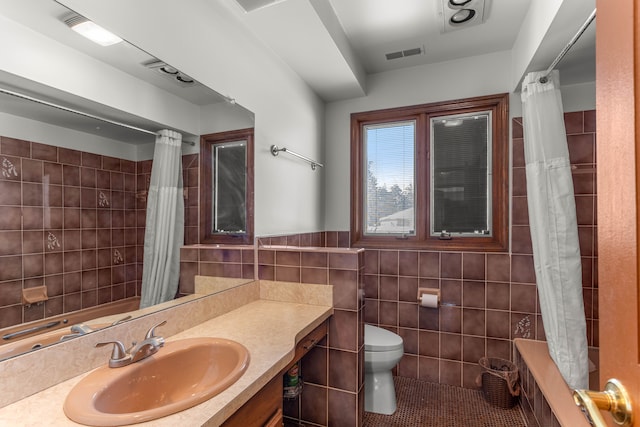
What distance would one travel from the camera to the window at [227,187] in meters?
1.56

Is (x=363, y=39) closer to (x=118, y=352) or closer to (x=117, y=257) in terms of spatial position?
(x=117, y=257)

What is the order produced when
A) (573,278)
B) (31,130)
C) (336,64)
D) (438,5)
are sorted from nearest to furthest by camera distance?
1. (31,130)
2. (573,278)
3. (438,5)
4. (336,64)

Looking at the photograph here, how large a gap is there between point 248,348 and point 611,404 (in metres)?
1.01

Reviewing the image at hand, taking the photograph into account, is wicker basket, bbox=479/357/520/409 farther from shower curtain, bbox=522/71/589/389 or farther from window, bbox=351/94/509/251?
window, bbox=351/94/509/251

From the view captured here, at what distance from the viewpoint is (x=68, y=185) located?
3.19 ft

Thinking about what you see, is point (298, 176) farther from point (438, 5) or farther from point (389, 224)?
point (438, 5)

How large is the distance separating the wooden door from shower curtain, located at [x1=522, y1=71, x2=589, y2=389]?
4.54 feet

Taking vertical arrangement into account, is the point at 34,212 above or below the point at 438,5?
below

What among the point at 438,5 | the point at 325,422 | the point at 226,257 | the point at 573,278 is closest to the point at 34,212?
the point at 226,257

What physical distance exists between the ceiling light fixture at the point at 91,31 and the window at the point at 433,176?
2.01 meters

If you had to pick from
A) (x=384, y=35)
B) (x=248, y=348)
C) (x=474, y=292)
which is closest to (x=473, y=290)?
(x=474, y=292)

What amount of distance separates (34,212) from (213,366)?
0.76 m

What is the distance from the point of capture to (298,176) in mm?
2455

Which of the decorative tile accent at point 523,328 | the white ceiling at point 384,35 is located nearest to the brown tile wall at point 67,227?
the white ceiling at point 384,35
